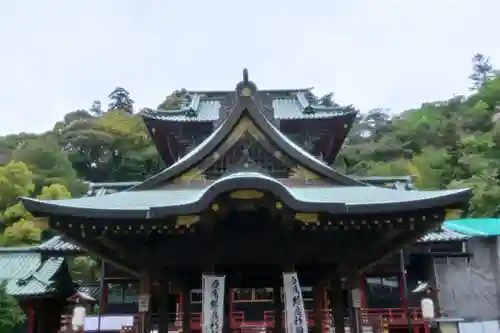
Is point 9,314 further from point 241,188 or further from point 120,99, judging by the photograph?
point 120,99

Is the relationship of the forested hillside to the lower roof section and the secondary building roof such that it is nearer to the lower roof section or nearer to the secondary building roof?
the secondary building roof

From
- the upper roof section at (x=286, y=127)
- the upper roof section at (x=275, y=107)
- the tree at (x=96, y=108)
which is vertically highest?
the tree at (x=96, y=108)

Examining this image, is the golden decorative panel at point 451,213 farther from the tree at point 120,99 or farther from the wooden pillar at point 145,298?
the tree at point 120,99

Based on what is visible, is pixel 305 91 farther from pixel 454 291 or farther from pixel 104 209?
pixel 104 209

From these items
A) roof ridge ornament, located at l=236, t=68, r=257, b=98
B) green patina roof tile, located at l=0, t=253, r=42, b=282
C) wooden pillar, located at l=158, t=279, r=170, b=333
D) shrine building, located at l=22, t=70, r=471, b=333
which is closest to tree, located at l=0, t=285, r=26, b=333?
green patina roof tile, located at l=0, t=253, r=42, b=282

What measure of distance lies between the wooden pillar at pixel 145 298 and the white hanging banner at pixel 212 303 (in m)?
0.90

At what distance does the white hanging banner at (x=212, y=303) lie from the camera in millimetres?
6762

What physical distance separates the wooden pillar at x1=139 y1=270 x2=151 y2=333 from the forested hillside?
2181 cm

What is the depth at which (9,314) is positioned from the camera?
579 inches

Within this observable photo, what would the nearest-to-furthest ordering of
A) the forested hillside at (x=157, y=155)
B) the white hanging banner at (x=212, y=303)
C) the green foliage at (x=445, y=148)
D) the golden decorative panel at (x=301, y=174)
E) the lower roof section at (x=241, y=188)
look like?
the lower roof section at (x=241, y=188)
the white hanging banner at (x=212, y=303)
the golden decorative panel at (x=301, y=174)
the forested hillside at (x=157, y=155)
the green foliage at (x=445, y=148)

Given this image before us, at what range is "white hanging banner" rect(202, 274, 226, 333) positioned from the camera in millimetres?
6762

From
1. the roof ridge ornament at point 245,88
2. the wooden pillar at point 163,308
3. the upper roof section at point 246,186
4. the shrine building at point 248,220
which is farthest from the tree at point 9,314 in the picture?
the roof ridge ornament at point 245,88

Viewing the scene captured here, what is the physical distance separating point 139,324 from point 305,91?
45.3 feet

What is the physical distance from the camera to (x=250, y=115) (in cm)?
880
